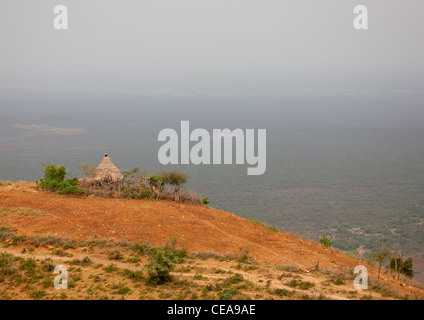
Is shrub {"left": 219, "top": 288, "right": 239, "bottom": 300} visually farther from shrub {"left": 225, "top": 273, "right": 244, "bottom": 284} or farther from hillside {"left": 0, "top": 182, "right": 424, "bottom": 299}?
shrub {"left": 225, "top": 273, "right": 244, "bottom": 284}

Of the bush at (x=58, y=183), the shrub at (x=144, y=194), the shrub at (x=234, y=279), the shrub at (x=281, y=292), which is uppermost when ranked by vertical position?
the bush at (x=58, y=183)

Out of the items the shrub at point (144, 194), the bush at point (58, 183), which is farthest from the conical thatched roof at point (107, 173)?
the shrub at point (144, 194)

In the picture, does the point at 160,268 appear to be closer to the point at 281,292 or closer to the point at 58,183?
the point at 281,292

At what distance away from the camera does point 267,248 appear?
13.9m

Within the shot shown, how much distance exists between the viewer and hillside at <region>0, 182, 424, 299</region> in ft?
34.7

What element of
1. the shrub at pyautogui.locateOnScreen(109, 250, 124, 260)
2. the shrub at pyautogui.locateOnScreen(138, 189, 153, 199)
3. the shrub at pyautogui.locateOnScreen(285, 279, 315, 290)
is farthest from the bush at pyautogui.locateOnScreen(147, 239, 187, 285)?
the shrub at pyautogui.locateOnScreen(138, 189, 153, 199)

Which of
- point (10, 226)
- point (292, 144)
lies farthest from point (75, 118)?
point (10, 226)

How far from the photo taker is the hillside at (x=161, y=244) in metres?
10.6

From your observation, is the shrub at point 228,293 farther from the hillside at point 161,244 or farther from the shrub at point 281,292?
the shrub at point 281,292

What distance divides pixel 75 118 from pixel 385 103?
93.9 metres

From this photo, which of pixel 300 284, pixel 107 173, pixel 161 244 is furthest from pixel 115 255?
pixel 107 173

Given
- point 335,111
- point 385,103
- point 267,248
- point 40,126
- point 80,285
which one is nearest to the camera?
point 80,285

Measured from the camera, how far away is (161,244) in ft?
44.2
